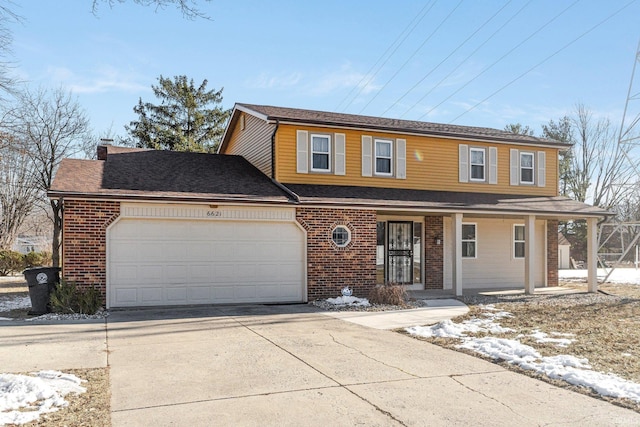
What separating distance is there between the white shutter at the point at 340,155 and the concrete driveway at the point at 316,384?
274 inches

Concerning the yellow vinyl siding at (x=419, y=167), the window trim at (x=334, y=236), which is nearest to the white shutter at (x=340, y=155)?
the yellow vinyl siding at (x=419, y=167)

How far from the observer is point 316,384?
6023mm

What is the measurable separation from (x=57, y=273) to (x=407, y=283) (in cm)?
1014

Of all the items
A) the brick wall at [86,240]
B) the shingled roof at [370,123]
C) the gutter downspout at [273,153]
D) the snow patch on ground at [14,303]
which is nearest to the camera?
the brick wall at [86,240]

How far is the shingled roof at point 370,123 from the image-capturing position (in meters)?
15.2

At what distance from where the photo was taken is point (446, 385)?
19.9ft

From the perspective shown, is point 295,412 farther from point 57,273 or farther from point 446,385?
point 57,273

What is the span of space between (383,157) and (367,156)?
2.03 ft

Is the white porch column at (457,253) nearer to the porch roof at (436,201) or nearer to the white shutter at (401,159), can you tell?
the porch roof at (436,201)

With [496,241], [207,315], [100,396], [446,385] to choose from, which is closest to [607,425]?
[446,385]

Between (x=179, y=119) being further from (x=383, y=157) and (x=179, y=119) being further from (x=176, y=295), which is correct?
(x=176, y=295)

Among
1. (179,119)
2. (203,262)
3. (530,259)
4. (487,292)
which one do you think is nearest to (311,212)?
(203,262)

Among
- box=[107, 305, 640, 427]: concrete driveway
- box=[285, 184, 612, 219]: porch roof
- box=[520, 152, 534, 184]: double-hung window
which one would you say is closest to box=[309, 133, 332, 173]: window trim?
box=[285, 184, 612, 219]: porch roof

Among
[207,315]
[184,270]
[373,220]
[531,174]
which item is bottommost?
[207,315]
